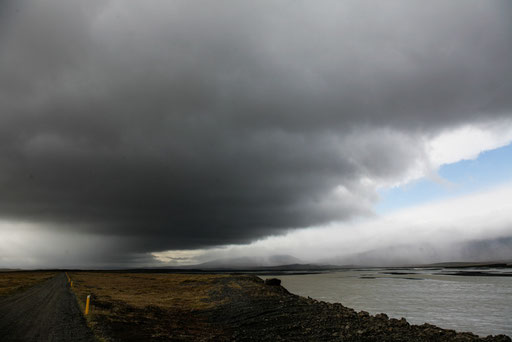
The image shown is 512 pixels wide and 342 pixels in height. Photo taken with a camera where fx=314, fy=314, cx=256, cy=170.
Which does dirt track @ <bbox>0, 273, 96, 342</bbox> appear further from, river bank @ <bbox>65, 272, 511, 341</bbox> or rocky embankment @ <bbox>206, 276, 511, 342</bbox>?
rocky embankment @ <bbox>206, 276, 511, 342</bbox>

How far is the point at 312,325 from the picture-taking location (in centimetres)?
2559

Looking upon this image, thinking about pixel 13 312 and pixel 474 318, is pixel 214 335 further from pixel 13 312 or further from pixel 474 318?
pixel 474 318

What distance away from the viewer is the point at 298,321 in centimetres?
2742

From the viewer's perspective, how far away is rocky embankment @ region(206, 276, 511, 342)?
826 inches

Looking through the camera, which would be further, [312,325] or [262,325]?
[262,325]

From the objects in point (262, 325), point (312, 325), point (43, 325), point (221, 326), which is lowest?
point (221, 326)

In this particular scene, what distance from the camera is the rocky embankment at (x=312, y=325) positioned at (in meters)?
21.0

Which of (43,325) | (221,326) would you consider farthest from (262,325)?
(43,325)

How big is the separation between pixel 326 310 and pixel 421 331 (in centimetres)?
1095

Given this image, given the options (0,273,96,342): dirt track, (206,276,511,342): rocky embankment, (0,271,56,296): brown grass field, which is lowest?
(0,271,56,296): brown grass field

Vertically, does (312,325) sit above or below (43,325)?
below

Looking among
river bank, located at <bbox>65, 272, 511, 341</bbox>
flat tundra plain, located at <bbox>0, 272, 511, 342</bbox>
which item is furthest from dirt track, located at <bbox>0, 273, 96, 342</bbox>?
river bank, located at <bbox>65, 272, 511, 341</bbox>

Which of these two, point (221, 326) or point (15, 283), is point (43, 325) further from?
point (15, 283)

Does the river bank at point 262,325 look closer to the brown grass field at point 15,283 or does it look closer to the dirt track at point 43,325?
the dirt track at point 43,325
